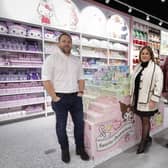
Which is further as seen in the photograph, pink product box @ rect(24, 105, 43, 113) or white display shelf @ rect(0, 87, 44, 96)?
pink product box @ rect(24, 105, 43, 113)

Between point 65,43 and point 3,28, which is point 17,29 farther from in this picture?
point 65,43

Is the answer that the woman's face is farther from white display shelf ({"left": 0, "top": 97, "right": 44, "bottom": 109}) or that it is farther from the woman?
white display shelf ({"left": 0, "top": 97, "right": 44, "bottom": 109})

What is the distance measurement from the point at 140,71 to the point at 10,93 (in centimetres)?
277

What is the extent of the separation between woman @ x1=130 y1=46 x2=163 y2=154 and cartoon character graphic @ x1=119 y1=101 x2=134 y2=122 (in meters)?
0.17

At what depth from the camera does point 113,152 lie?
2471 mm

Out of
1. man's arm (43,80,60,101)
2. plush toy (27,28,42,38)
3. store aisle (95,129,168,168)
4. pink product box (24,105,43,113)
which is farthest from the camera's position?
pink product box (24,105,43,113)

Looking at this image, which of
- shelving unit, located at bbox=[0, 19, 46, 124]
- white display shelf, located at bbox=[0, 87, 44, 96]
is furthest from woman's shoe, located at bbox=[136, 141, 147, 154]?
white display shelf, located at bbox=[0, 87, 44, 96]

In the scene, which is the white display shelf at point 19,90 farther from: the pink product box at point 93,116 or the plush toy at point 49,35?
the pink product box at point 93,116

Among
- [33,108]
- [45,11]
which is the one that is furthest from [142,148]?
[45,11]

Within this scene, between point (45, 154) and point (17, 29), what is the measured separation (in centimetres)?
267

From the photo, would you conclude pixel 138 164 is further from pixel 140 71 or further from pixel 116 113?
pixel 140 71

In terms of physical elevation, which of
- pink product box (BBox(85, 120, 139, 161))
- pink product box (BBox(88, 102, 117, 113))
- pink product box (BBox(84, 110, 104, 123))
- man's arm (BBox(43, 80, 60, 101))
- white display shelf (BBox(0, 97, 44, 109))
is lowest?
pink product box (BBox(85, 120, 139, 161))

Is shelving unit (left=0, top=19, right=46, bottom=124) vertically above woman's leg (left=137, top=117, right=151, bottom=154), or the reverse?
shelving unit (left=0, top=19, right=46, bottom=124)

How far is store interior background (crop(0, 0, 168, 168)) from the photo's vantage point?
8.16 ft
